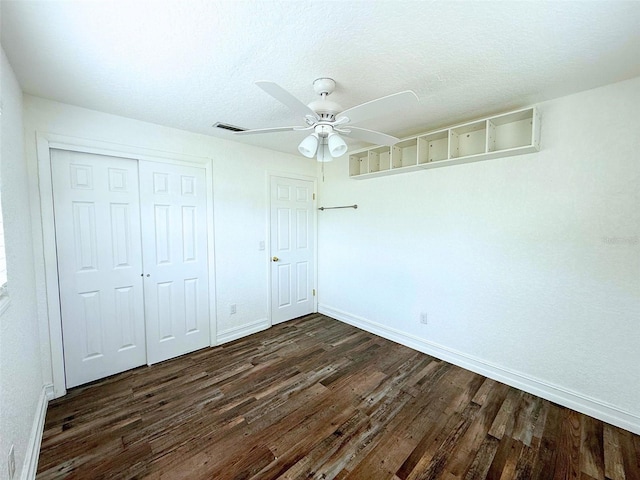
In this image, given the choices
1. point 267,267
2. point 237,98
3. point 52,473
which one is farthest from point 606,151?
point 52,473

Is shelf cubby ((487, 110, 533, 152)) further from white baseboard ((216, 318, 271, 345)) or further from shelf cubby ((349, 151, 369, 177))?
white baseboard ((216, 318, 271, 345))

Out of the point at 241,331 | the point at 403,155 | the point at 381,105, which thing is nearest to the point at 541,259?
the point at 403,155

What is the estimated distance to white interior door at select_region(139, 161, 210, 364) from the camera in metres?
2.60

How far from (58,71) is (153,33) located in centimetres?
87

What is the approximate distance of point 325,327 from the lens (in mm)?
3592

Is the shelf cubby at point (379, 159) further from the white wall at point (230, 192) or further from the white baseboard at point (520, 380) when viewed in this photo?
the white baseboard at point (520, 380)

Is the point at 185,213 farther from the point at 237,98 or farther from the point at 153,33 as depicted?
the point at 153,33

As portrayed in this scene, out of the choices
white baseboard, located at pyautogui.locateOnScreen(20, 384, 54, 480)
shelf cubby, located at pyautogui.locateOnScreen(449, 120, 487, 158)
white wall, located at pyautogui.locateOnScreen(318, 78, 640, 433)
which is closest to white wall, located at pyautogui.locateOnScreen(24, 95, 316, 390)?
white baseboard, located at pyautogui.locateOnScreen(20, 384, 54, 480)

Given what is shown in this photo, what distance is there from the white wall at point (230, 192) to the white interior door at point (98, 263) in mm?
184

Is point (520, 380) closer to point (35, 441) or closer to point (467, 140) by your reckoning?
point (467, 140)

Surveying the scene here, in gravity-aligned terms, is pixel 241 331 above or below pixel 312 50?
below

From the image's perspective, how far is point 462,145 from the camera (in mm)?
2594

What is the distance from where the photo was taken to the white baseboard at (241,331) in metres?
3.12

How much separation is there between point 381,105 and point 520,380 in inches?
101
